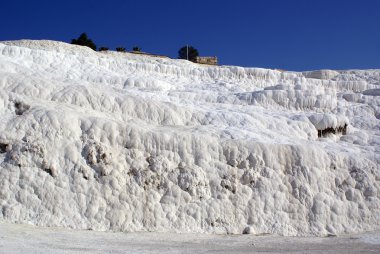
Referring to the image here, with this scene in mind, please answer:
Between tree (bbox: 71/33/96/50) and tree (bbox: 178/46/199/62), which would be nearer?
tree (bbox: 71/33/96/50)

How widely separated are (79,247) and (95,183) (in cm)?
360

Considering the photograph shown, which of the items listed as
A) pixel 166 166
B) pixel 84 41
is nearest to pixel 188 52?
pixel 84 41

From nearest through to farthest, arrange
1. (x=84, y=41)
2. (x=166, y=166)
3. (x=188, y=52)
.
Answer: (x=166, y=166), (x=84, y=41), (x=188, y=52)

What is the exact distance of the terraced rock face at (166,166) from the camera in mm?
14453

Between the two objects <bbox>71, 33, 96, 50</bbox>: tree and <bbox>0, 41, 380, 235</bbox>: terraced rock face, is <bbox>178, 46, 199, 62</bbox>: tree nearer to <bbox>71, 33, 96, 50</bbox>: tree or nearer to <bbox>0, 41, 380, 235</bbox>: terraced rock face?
<bbox>71, 33, 96, 50</bbox>: tree

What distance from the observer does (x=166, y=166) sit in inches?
625

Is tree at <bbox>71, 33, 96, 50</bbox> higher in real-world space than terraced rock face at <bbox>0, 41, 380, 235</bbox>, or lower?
higher

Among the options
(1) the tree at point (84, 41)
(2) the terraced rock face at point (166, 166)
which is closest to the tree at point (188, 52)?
(1) the tree at point (84, 41)

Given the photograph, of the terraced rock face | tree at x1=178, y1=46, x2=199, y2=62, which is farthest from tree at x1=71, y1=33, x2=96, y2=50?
the terraced rock face

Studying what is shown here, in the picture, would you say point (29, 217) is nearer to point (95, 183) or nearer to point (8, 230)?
point (8, 230)

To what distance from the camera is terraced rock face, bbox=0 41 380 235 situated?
14453 mm

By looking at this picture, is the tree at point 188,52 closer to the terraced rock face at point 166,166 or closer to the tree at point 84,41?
the tree at point 84,41

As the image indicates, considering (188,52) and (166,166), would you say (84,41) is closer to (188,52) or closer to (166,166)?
(188,52)

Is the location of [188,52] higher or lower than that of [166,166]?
higher
